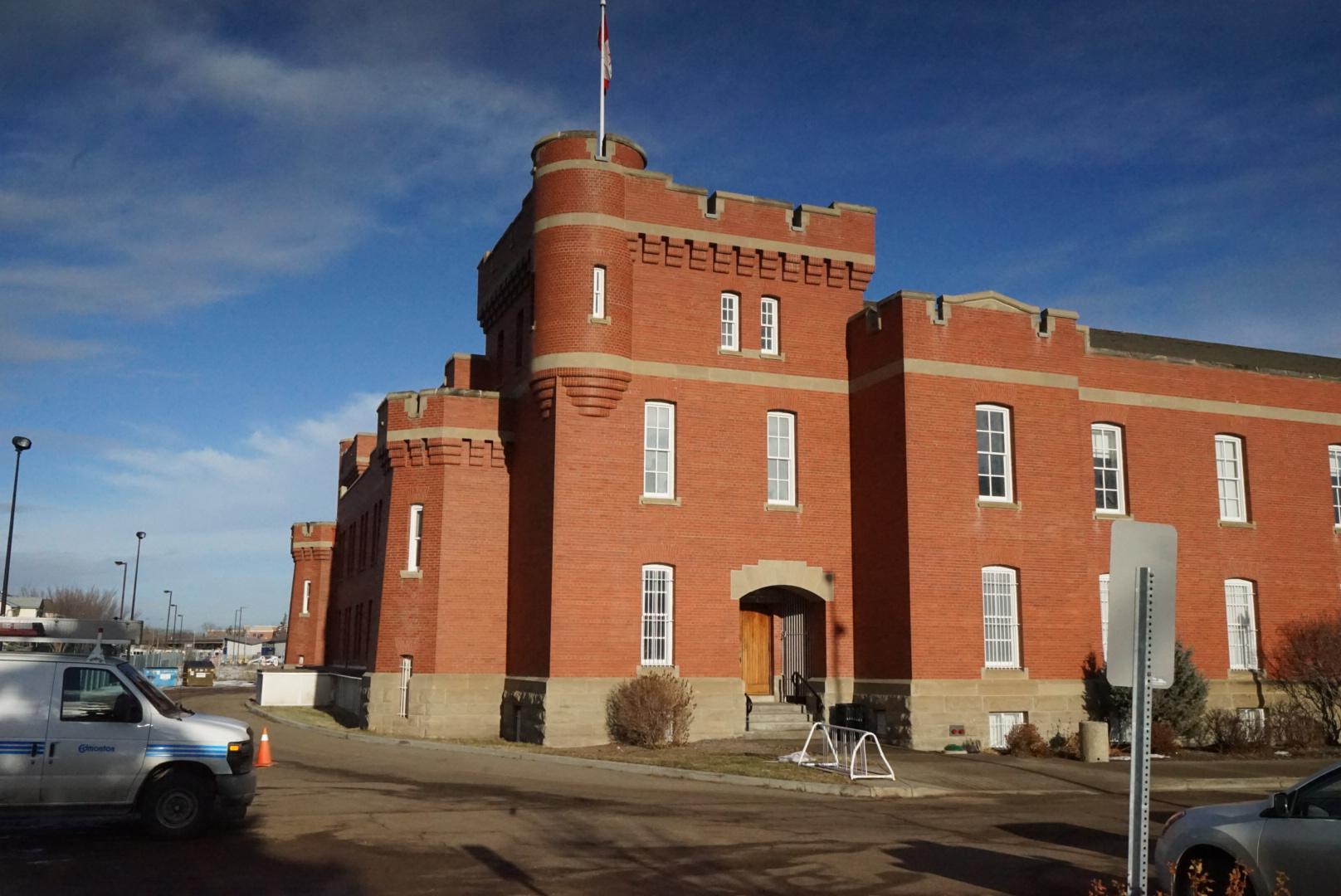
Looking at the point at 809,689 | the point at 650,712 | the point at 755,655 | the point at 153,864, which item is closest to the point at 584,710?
the point at 650,712

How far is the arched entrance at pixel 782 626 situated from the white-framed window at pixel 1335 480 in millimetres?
14795

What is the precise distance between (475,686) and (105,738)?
50.1ft

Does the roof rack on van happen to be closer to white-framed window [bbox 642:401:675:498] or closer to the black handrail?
white-framed window [bbox 642:401:675:498]

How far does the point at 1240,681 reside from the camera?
27.6 metres

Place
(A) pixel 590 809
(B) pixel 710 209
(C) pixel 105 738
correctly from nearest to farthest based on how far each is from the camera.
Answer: (C) pixel 105 738 < (A) pixel 590 809 < (B) pixel 710 209

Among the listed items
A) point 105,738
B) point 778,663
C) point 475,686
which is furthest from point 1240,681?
point 105,738

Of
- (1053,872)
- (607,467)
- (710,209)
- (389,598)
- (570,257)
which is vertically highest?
(710,209)

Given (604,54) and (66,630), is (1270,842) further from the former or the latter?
(604,54)

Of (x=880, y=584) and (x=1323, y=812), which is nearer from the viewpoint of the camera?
(x=1323, y=812)

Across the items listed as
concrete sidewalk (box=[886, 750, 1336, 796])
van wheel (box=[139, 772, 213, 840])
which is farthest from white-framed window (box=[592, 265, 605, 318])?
van wheel (box=[139, 772, 213, 840])

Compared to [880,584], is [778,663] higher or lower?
lower

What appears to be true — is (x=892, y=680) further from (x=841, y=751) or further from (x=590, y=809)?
(x=590, y=809)

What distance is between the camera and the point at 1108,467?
91.4 feet

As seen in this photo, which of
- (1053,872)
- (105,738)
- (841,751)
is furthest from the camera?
(841,751)
